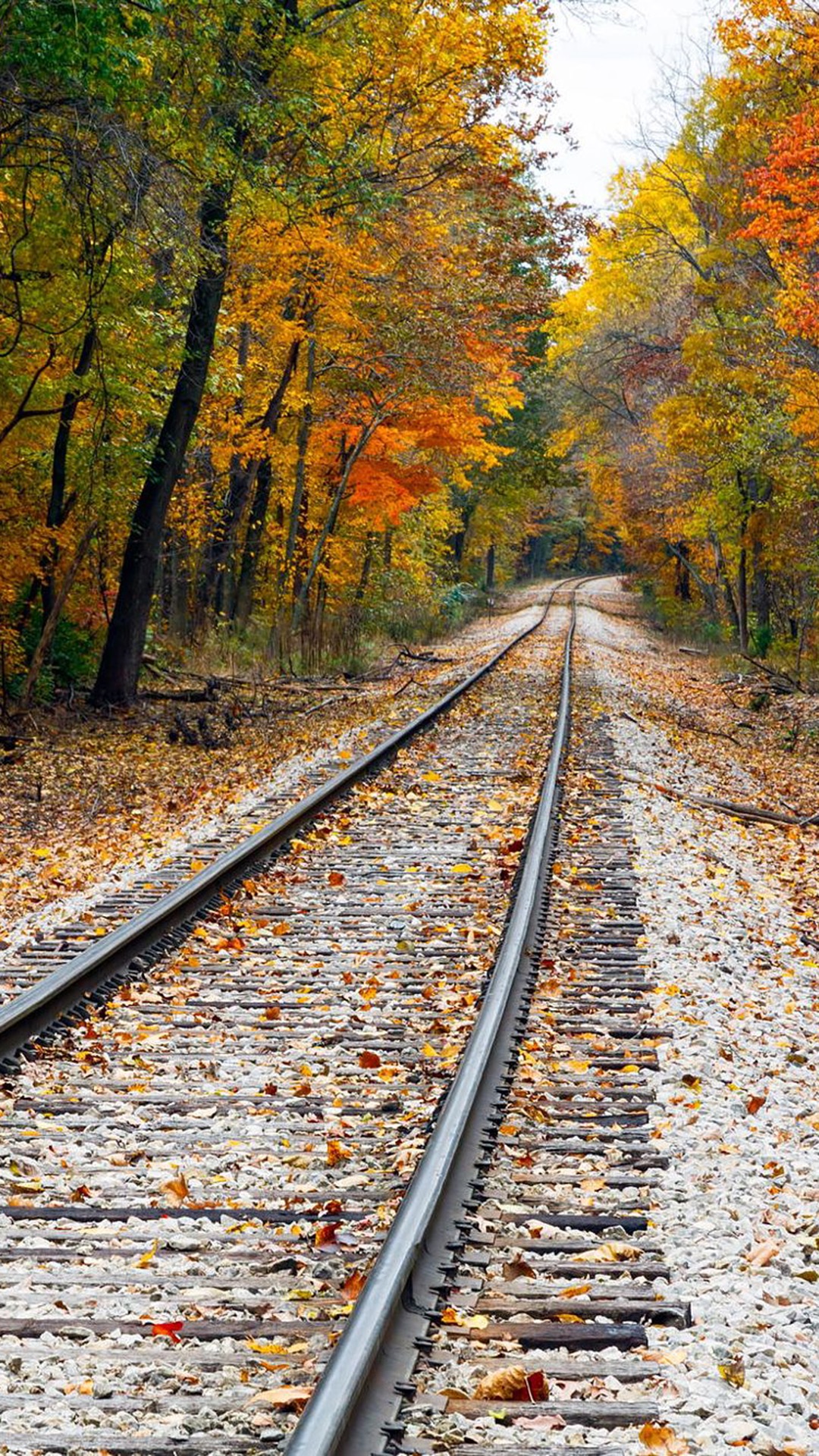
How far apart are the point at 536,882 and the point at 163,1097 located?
341 centimetres

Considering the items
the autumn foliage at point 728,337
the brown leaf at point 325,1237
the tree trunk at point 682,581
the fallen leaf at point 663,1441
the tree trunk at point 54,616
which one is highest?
the autumn foliage at point 728,337

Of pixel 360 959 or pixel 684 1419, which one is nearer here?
pixel 684 1419

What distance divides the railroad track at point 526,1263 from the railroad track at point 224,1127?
193mm

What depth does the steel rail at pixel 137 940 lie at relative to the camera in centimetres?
562

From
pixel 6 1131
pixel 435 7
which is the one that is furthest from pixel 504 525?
pixel 6 1131

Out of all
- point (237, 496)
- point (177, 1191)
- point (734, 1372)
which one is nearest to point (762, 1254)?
point (734, 1372)

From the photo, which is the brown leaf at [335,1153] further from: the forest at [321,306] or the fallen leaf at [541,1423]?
the forest at [321,306]

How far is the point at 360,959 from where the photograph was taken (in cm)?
694

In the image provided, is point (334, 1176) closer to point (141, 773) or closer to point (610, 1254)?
point (610, 1254)

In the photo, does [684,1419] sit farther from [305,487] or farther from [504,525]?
[504,525]

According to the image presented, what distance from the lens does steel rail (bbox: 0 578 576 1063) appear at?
18.4ft

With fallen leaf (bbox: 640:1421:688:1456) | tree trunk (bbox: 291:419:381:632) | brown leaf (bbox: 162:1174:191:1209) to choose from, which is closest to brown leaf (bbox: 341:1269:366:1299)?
brown leaf (bbox: 162:1174:191:1209)

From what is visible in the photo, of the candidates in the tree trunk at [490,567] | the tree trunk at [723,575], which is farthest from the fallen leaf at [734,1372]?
the tree trunk at [490,567]

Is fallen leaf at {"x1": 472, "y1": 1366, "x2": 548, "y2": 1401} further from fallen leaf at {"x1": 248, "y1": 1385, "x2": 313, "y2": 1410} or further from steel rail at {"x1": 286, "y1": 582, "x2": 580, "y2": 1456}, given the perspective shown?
fallen leaf at {"x1": 248, "y1": 1385, "x2": 313, "y2": 1410}
